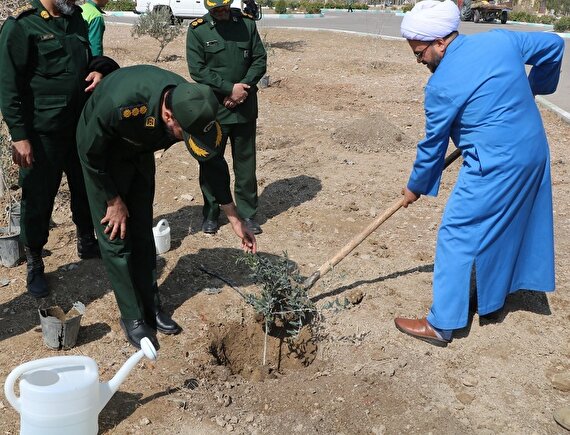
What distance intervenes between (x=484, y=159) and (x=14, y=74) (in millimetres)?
2573

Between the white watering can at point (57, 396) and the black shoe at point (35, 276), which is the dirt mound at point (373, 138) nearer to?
the black shoe at point (35, 276)

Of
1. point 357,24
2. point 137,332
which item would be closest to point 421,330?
point 137,332

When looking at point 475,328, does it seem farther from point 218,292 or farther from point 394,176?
point 394,176

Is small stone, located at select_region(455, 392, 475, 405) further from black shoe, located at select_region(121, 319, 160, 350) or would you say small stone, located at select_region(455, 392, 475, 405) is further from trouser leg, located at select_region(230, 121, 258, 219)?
trouser leg, located at select_region(230, 121, 258, 219)

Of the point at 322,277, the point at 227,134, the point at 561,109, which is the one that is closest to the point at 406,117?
the point at 561,109

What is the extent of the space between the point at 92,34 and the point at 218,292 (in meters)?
2.45

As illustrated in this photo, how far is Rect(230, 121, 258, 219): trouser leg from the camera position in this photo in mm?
4973

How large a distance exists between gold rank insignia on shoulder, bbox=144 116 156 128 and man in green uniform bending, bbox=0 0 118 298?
1072 mm

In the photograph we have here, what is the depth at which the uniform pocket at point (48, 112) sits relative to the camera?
3.71 meters

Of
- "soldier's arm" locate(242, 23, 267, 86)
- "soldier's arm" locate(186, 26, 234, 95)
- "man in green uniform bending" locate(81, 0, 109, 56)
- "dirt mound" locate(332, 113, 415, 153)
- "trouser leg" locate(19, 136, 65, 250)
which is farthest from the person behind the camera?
"dirt mound" locate(332, 113, 415, 153)

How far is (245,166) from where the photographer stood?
5.06 meters

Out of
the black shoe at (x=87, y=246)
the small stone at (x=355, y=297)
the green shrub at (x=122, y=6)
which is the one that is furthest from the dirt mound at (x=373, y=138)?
the green shrub at (x=122, y=6)

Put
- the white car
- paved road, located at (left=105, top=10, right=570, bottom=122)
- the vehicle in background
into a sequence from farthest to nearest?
the vehicle in background
paved road, located at (left=105, top=10, right=570, bottom=122)
the white car

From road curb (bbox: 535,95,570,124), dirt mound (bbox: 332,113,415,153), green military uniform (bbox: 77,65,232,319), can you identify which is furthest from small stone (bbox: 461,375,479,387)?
road curb (bbox: 535,95,570,124)
